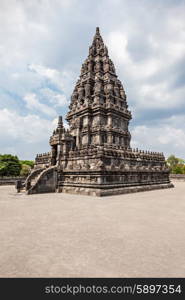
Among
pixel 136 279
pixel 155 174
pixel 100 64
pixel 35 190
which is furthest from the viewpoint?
pixel 100 64

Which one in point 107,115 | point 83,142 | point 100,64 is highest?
point 100,64

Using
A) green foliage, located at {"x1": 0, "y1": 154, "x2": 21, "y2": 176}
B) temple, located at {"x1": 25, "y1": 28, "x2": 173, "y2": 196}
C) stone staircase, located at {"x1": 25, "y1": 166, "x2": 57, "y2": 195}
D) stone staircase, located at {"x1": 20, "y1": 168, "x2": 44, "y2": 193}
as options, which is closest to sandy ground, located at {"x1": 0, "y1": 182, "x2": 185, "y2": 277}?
temple, located at {"x1": 25, "y1": 28, "x2": 173, "y2": 196}

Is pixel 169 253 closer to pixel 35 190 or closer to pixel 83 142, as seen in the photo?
pixel 35 190

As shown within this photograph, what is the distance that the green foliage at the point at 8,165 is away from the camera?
4159 centimetres

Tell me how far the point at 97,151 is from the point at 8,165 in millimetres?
33090

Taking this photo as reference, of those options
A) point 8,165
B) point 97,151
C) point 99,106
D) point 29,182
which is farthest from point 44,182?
point 8,165

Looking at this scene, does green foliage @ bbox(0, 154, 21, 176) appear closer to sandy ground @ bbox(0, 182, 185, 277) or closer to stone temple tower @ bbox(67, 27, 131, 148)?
stone temple tower @ bbox(67, 27, 131, 148)

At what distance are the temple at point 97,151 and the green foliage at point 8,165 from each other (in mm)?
17743

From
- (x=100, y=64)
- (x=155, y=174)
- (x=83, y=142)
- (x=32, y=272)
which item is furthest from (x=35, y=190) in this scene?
(x=100, y=64)

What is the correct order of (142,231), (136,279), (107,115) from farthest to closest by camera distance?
(107,115), (142,231), (136,279)

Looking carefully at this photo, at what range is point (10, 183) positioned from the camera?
29953 mm

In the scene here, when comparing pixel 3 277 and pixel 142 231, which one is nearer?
pixel 3 277

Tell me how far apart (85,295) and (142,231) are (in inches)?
142

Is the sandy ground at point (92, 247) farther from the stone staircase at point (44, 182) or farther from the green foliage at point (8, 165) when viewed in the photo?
the green foliage at point (8, 165)
